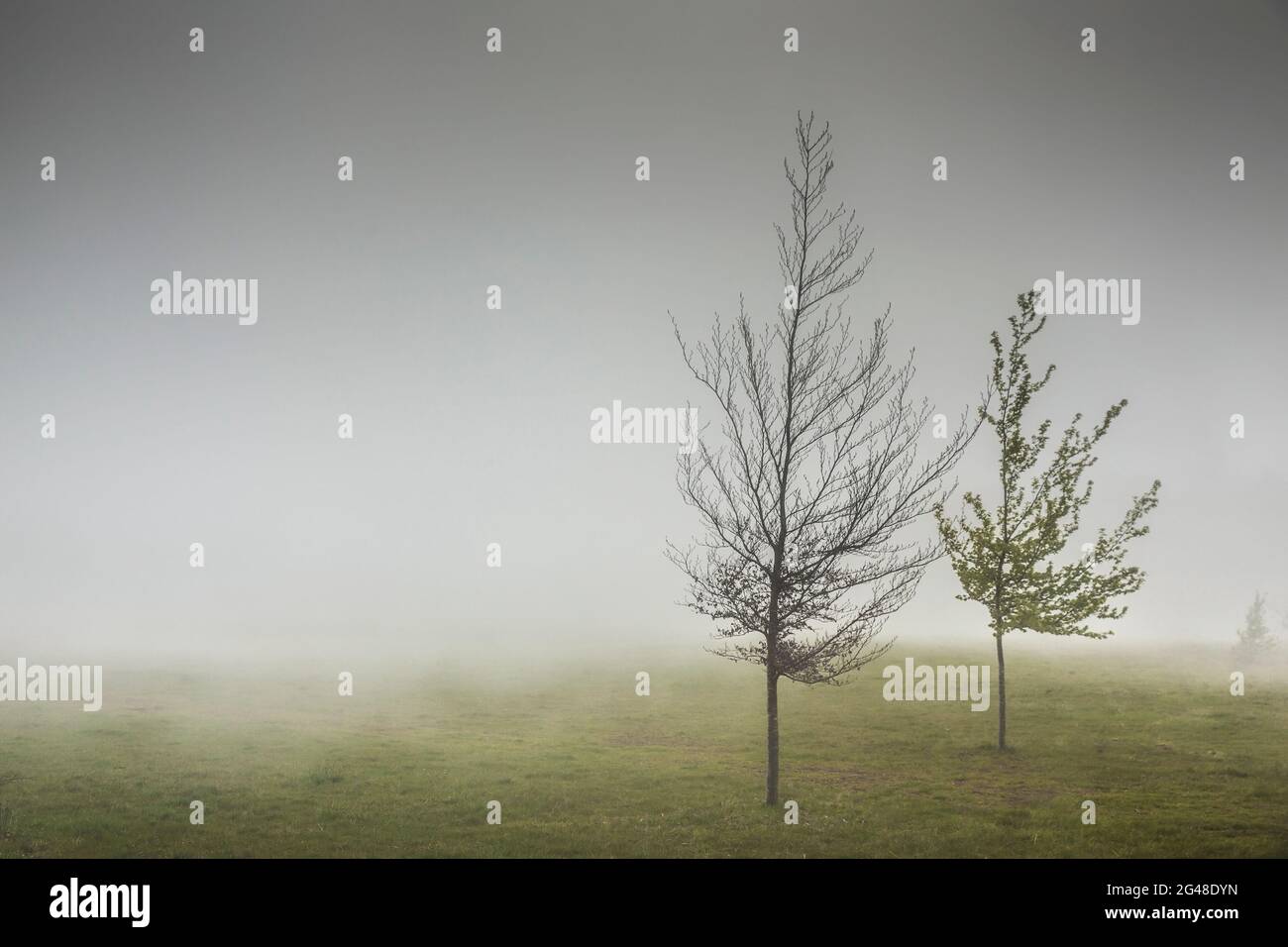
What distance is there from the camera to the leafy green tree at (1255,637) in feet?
124

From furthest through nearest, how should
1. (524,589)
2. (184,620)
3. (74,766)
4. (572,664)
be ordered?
(524,589) → (184,620) → (572,664) → (74,766)

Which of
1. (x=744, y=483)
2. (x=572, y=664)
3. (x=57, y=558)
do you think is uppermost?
(x=744, y=483)

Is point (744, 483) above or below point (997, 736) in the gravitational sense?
above

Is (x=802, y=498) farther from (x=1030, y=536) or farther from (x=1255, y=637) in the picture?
(x=1255, y=637)

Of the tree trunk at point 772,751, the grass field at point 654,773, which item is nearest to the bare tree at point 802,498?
the tree trunk at point 772,751

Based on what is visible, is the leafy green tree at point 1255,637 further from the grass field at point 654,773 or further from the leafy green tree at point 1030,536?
the leafy green tree at point 1030,536

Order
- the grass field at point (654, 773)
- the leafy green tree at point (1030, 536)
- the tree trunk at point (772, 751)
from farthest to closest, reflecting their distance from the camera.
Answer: the leafy green tree at point (1030, 536), the tree trunk at point (772, 751), the grass field at point (654, 773)

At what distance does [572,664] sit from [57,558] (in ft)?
103

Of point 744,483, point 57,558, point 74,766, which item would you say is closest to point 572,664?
point 74,766

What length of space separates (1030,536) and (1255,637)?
87.6ft

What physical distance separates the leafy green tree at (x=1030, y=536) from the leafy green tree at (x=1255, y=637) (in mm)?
23806
